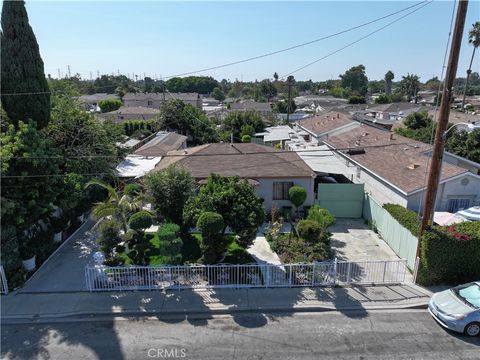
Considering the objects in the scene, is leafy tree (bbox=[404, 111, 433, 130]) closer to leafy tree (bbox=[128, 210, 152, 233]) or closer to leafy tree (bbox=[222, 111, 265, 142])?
leafy tree (bbox=[222, 111, 265, 142])

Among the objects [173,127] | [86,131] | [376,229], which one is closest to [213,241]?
[376,229]

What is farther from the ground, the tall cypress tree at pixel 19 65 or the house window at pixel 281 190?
the tall cypress tree at pixel 19 65

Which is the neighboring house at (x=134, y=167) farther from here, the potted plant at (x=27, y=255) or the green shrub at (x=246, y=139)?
the green shrub at (x=246, y=139)

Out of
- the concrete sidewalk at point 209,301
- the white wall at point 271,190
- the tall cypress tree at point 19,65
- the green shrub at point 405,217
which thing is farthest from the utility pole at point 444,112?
the tall cypress tree at point 19,65

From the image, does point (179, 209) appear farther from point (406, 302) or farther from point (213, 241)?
point (406, 302)

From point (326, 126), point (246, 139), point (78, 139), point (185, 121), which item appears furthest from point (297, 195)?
point (185, 121)

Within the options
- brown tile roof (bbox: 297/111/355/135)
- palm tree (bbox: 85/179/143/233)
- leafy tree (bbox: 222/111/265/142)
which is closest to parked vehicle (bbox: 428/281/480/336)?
palm tree (bbox: 85/179/143/233)
